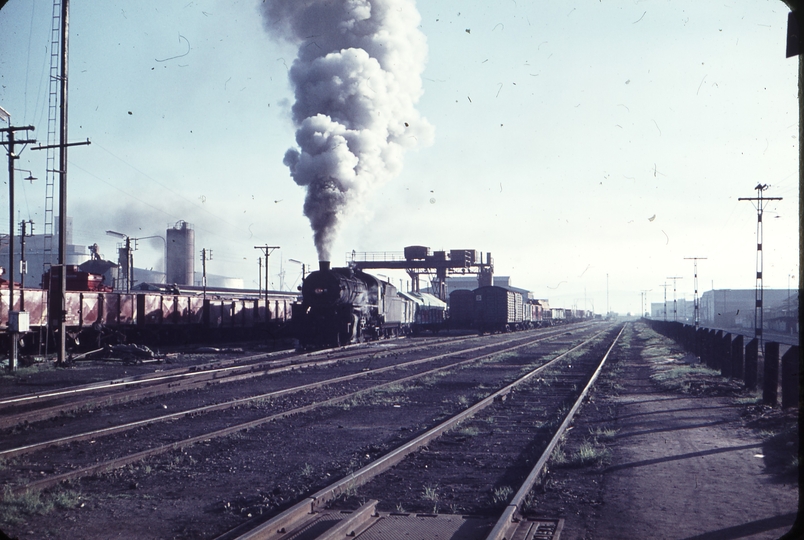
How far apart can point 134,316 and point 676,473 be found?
22.6 m

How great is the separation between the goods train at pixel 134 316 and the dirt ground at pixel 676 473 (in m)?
17.3

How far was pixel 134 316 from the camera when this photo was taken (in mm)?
24625

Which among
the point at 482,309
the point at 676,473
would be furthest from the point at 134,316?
the point at 482,309

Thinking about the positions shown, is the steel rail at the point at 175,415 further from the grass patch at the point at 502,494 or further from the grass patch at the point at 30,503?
the grass patch at the point at 502,494

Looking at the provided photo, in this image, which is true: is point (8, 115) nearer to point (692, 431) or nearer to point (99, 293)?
point (99, 293)

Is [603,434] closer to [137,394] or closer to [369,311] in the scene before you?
[137,394]

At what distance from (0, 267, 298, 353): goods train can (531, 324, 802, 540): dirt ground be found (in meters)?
17.3

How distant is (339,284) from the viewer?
23.0m

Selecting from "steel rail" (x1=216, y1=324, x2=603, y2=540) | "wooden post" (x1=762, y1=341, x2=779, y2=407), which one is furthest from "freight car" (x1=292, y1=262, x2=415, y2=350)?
"wooden post" (x1=762, y1=341, x2=779, y2=407)

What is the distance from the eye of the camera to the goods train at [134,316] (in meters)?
20.1

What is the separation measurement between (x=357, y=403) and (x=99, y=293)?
50.1 ft

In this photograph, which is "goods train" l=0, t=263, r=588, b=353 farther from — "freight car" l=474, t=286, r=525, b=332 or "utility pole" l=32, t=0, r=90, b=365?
"freight car" l=474, t=286, r=525, b=332

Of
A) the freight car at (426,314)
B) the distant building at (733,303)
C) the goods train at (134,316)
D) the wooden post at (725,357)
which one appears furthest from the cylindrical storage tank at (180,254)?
the distant building at (733,303)

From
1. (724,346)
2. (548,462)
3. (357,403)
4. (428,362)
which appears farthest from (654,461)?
(428,362)
